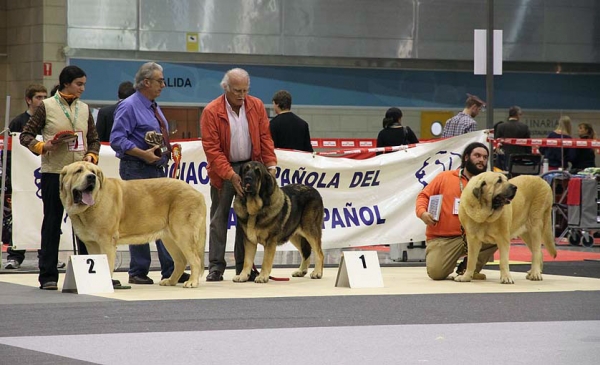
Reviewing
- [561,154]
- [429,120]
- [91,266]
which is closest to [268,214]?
[91,266]

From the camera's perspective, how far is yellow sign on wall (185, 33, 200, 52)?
76.0 ft

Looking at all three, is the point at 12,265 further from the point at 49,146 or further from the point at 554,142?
the point at 554,142

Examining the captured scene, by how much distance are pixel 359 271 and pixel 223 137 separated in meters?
1.81

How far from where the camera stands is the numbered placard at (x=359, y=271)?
1142cm

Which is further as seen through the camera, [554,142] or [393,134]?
[554,142]

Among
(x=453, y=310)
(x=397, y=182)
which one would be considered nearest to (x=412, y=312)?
(x=453, y=310)

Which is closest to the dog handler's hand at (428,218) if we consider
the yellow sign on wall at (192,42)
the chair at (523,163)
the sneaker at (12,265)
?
the sneaker at (12,265)

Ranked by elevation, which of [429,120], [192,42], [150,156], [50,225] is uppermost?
[192,42]

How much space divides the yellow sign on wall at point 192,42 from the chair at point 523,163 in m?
7.27

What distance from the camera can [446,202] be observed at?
12461mm

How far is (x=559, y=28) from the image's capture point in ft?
85.5

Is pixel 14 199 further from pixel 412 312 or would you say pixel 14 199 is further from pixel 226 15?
pixel 226 15

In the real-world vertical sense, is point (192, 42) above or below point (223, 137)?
above

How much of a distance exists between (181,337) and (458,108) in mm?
17901
